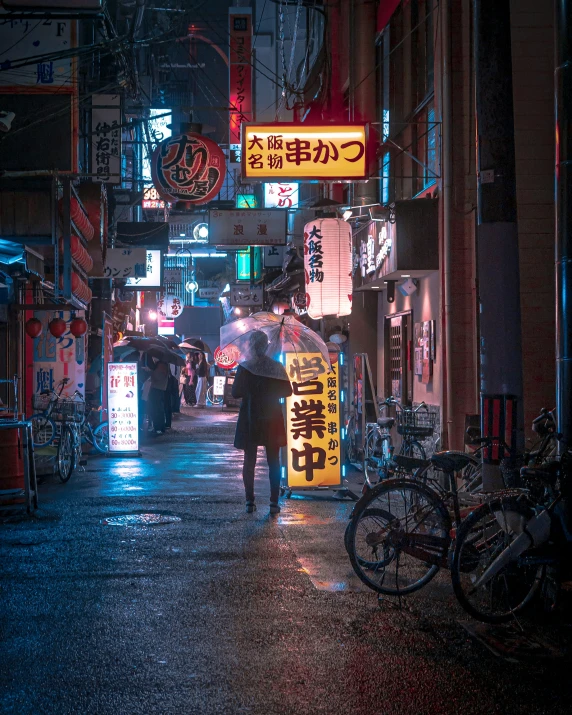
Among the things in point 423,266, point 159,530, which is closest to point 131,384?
point 423,266

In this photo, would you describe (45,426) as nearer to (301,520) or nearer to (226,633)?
(301,520)

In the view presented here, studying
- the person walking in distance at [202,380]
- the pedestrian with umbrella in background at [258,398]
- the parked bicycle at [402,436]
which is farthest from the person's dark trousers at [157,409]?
the person walking in distance at [202,380]

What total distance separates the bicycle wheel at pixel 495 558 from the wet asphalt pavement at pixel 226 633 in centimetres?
33

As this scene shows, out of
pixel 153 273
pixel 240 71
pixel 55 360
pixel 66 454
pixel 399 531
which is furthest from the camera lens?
pixel 153 273

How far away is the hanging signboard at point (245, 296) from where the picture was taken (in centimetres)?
3978

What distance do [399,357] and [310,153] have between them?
6677mm

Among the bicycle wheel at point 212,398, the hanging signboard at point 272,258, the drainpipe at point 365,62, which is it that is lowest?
the bicycle wheel at point 212,398

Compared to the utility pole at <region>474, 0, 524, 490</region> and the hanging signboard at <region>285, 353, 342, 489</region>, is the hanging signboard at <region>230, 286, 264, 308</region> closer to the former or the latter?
the hanging signboard at <region>285, 353, 342, 489</region>

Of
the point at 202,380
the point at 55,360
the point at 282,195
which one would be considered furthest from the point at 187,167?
the point at 202,380

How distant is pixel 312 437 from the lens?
43.1 feet

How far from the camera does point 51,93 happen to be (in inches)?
698

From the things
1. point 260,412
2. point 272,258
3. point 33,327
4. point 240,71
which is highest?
→ point 240,71

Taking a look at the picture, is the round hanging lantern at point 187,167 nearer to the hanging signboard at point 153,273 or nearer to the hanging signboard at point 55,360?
the hanging signboard at point 55,360

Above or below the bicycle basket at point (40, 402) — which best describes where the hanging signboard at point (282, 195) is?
above
